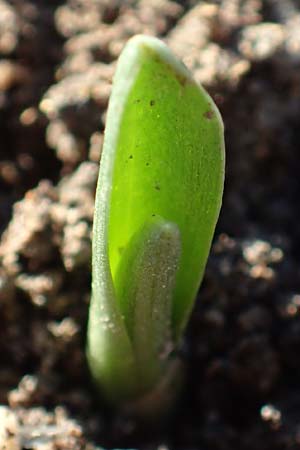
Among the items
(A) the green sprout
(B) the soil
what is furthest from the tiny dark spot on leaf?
(B) the soil

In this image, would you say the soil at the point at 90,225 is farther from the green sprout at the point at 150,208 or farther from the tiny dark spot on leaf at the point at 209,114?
the tiny dark spot on leaf at the point at 209,114

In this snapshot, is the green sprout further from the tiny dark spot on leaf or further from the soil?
the soil

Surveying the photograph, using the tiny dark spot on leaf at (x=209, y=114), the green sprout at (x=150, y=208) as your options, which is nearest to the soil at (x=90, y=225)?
the green sprout at (x=150, y=208)

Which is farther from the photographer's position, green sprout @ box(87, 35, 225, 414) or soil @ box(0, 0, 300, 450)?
soil @ box(0, 0, 300, 450)

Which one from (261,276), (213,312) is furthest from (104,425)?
(261,276)

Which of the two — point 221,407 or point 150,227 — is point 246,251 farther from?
point 150,227

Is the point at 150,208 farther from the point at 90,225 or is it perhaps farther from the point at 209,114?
the point at 90,225

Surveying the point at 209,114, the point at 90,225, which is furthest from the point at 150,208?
the point at 90,225
